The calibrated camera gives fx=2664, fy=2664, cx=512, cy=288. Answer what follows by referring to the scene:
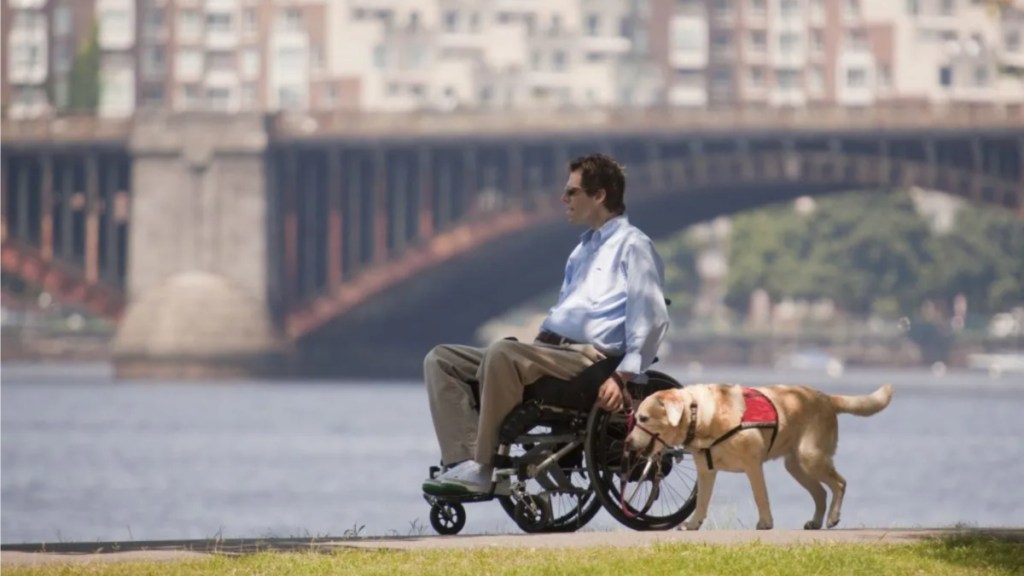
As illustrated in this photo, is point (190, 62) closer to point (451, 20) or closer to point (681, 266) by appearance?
point (451, 20)

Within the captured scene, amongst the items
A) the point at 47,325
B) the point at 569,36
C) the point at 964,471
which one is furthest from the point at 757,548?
the point at 569,36

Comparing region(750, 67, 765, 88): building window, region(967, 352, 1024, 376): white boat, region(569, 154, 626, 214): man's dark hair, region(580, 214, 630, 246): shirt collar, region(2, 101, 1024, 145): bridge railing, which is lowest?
region(967, 352, 1024, 376): white boat

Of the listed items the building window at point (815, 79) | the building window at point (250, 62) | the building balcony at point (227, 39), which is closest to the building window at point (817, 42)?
the building window at point (815, 79)

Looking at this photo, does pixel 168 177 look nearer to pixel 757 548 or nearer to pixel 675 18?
pixel 757 548

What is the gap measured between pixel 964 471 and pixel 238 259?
3607 cm

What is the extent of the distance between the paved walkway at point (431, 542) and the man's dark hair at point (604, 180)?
1.72 metres

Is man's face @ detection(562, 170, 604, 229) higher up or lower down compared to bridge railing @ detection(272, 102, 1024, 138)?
higher up

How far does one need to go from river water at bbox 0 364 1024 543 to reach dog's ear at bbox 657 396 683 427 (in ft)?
7.65

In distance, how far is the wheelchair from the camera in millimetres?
13602

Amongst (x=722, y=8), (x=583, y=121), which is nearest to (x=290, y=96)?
(x=722, y=8)

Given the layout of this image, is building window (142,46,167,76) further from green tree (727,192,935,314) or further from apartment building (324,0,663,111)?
green tree (727,192,935,314)

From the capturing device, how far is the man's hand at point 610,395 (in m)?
13.6

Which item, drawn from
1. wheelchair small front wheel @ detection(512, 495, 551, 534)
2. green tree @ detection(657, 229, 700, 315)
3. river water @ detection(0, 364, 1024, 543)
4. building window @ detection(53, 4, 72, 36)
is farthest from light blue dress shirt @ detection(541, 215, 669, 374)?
building window @ detection(53, 4, 72, 36)

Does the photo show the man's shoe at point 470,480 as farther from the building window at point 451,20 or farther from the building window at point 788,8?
the building window at point 788,8
